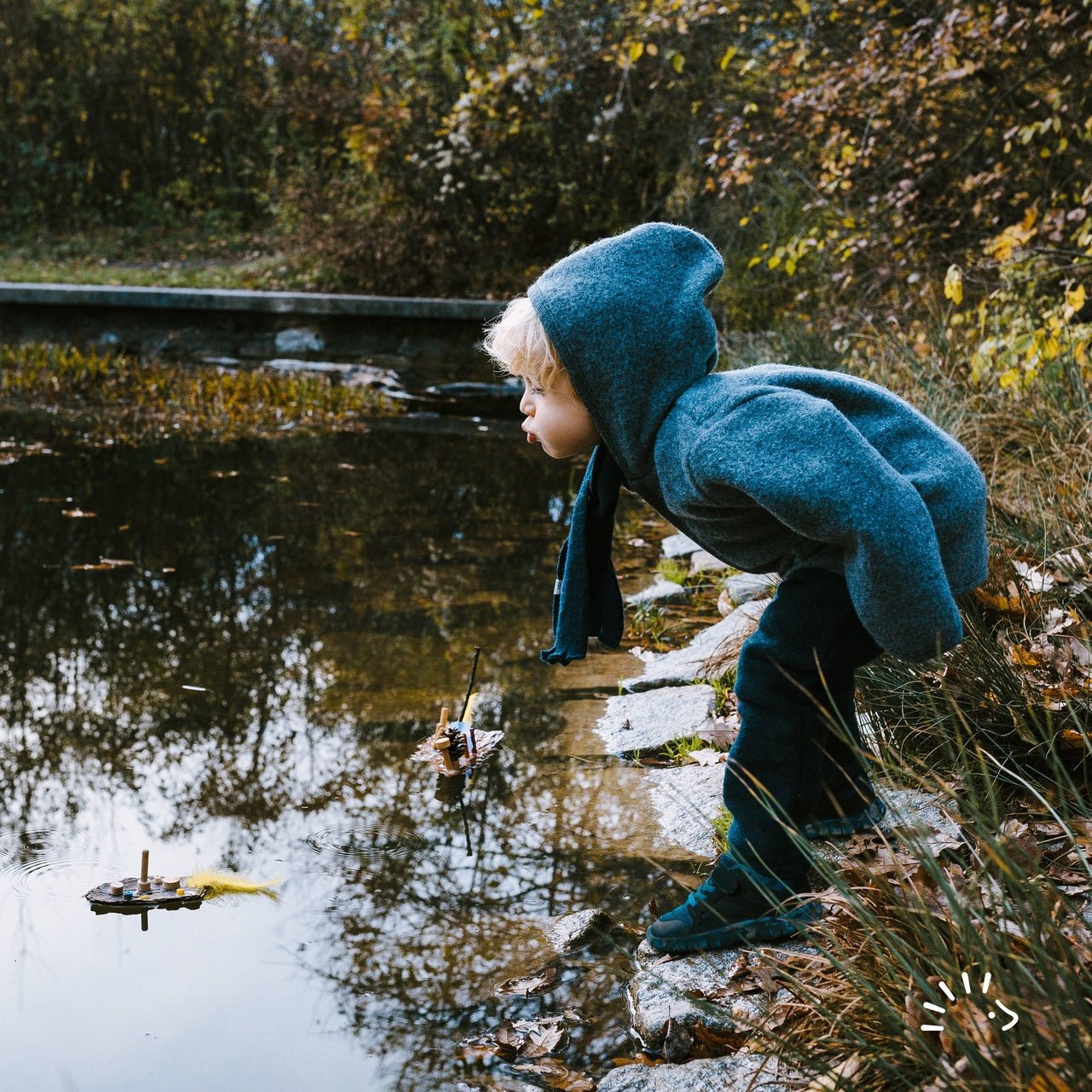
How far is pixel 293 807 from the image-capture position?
2668 millimetres

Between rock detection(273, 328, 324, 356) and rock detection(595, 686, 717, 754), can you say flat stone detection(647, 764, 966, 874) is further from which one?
rock detection(273, 328, 324, 356)

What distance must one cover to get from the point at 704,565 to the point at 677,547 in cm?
40

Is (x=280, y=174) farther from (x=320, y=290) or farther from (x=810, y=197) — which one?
(x=810, y=197)

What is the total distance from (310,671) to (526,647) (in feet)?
2.28

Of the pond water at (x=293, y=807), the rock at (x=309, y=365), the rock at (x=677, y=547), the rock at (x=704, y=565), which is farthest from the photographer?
the rock at (x=309, y=365)

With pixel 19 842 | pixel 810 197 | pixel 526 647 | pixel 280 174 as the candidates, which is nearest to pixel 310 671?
pixel 526 647

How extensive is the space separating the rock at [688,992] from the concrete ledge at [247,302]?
315 inches

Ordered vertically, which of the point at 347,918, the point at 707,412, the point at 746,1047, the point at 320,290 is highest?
the point at 707,412

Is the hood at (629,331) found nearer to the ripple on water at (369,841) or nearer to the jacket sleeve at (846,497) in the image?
the jacket sleeve at (846,497)

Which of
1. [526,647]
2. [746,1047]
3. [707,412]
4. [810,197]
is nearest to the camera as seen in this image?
[746,1047]

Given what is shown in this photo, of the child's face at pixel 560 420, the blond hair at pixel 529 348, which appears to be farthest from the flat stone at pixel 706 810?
the blond hair at pixel 529 348

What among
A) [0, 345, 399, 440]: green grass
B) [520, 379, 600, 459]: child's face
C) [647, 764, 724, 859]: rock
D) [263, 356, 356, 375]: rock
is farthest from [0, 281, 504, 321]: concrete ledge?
[520, 379, 600, 459]: child's face

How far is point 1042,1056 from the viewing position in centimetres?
119

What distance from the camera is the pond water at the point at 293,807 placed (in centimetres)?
188
